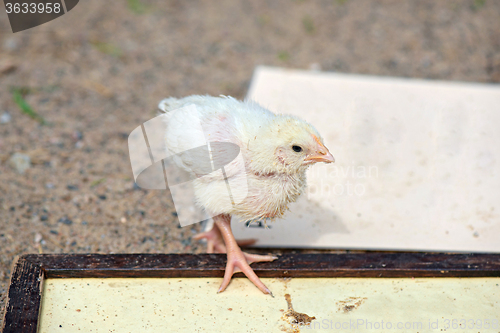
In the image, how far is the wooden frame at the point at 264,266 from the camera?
79.0 inches

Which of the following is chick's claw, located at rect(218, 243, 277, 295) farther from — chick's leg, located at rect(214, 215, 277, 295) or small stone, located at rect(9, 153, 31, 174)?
small stone, located at rect(9, 153, 31, 174)

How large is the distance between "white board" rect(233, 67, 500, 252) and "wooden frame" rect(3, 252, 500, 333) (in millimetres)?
361

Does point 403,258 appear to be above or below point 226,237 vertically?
below

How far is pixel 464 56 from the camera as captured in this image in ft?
14.2

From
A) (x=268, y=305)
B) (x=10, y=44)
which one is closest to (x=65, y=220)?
(x=268, y=305)

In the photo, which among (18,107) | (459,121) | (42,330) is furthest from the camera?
(18,107)

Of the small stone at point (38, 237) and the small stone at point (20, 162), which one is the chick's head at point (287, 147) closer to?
the small stone at point (38, 237)

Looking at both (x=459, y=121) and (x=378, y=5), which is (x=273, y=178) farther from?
(x=378, y=5)

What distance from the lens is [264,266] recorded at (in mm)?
2160

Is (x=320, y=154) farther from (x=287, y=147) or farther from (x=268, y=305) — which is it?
(x=268, y=305)

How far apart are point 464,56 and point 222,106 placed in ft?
10.8

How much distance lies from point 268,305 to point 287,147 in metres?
0.73

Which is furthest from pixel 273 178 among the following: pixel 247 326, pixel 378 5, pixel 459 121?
pixel 378 5

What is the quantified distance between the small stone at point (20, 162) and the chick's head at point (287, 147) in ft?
6.48
